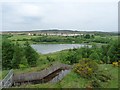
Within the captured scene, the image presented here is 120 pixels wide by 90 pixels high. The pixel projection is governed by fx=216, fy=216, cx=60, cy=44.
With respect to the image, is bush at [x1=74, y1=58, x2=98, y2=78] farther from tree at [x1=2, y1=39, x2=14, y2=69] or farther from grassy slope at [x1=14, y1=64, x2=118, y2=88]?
tree at [x1=2, y1=39, x2=14, y2=69]

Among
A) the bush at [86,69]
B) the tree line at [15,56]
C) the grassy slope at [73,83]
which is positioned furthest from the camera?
the tree line at [15,56]

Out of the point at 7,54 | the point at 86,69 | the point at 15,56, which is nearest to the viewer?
the point at 86,69

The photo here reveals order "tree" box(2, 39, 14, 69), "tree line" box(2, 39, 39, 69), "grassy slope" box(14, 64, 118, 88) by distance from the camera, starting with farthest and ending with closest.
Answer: "tree" box(2, 39, 14, 69) < "tree line" box(2, 39, 39, 69) < "grassy slope" box(14, 64, 118, 88)

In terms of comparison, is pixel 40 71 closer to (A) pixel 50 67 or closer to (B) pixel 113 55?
(A) pixel 50 67

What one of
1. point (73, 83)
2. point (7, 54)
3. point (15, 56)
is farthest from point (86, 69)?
point (7, 54)

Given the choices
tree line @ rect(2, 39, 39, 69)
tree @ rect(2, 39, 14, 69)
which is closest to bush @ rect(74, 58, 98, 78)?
tree line @ rect(2, 39, 39, 69)

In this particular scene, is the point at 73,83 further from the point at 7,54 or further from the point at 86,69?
the point at 7,54

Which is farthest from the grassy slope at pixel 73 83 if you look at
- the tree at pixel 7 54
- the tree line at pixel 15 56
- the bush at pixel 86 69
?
the tree at pixel 7 54

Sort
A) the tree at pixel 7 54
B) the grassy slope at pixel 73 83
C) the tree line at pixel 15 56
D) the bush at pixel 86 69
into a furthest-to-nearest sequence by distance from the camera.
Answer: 1. the tree at pixel 7 54
2. the tree line at pixel 15 56
3. the bush at pixel 86 69
4. the grassy slope at pixel 73 83

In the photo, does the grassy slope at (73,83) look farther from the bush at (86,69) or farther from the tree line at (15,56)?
the tree line at (15,56)

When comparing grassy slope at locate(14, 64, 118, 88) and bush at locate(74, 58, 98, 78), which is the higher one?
bush at locate(74, 58, 98, 78)

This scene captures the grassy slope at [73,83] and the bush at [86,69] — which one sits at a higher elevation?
the bush at [86,69]

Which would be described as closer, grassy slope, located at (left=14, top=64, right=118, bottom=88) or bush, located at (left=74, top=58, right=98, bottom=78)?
grassy slope, located at (left=14, top=64, right=118, bottom=88)

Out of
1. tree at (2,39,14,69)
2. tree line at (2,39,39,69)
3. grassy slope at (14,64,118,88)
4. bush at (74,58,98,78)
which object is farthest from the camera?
tree at (2,39,14,69)
